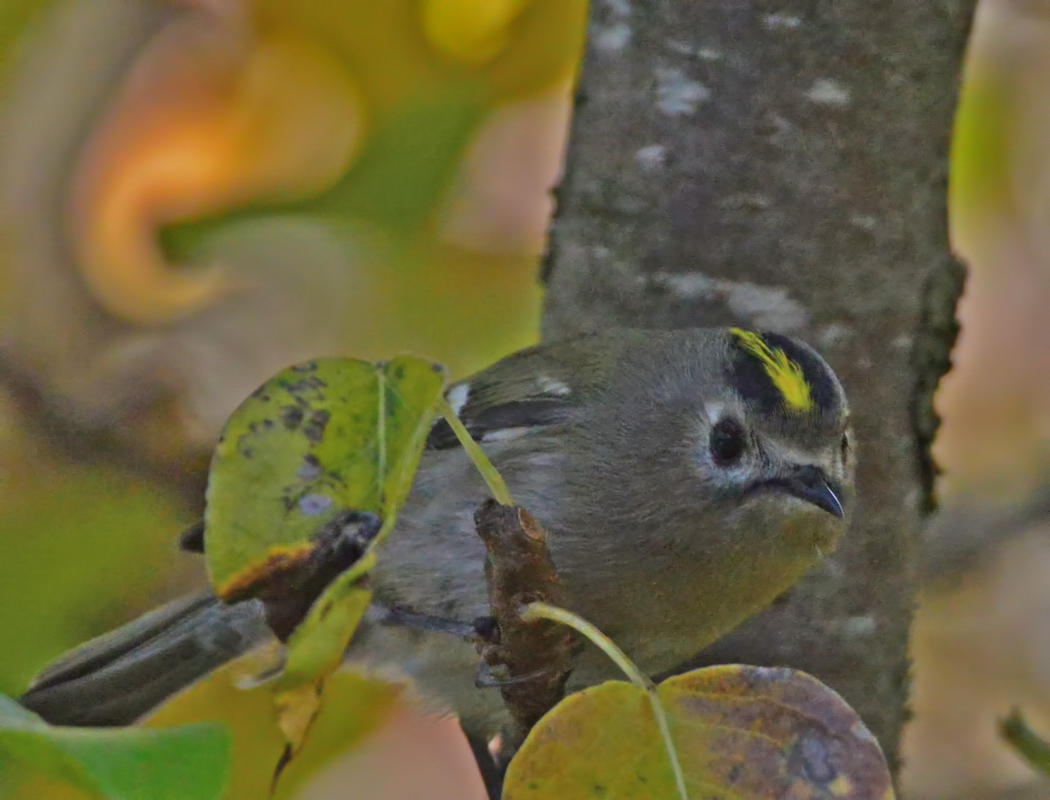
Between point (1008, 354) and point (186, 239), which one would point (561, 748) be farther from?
→ point (1008, 354)

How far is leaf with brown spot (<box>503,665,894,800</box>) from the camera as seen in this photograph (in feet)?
2.60

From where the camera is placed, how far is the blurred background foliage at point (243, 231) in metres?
1.56

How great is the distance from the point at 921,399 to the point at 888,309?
0.43ft

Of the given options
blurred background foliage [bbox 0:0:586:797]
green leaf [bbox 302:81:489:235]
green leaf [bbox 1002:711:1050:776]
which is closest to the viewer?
green leaf [bbox 1002:711:1050:776]

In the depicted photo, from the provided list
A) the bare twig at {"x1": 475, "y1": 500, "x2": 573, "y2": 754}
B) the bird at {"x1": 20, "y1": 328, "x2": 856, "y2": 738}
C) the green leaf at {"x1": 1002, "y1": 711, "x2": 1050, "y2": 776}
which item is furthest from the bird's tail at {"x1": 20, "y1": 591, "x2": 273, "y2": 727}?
the green leaf at {"x1": 1002, "y1": 711, "x2": 1050, "y2": 776}

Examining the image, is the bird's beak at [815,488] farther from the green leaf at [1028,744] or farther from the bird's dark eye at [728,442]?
the green leaf at [1028,744]

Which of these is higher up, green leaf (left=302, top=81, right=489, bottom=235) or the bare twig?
green leaf (left=302, top=81, right=489, bottom=235)

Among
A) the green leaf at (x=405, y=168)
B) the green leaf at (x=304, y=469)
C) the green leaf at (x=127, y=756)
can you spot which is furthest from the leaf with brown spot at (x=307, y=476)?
the green leaf at (x=405, y=168)

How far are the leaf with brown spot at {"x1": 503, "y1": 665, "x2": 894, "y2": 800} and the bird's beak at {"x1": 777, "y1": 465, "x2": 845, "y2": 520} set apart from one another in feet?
1.60

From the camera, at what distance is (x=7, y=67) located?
5.37ft

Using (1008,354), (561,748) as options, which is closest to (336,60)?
(561,748)

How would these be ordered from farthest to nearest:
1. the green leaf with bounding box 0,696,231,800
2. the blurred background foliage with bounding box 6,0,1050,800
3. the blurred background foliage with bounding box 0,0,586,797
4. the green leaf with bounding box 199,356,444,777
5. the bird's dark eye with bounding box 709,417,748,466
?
the blurred background foliage with bounding box 0,0,586,797 < the blurred background foliage with bounding box 6,0,1050,800 < the bird's dark eye with bounding box 709,417,748,466 < the green leaf with bounding box 199,356,444,777 < the green leaf with bounding box 0,696,231,800

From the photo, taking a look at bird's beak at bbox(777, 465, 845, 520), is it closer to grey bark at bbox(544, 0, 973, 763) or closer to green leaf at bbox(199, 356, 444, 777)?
grey bark at bbox(544, 0, 973, 763)

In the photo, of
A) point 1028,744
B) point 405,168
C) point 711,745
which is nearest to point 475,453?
point 711,745
